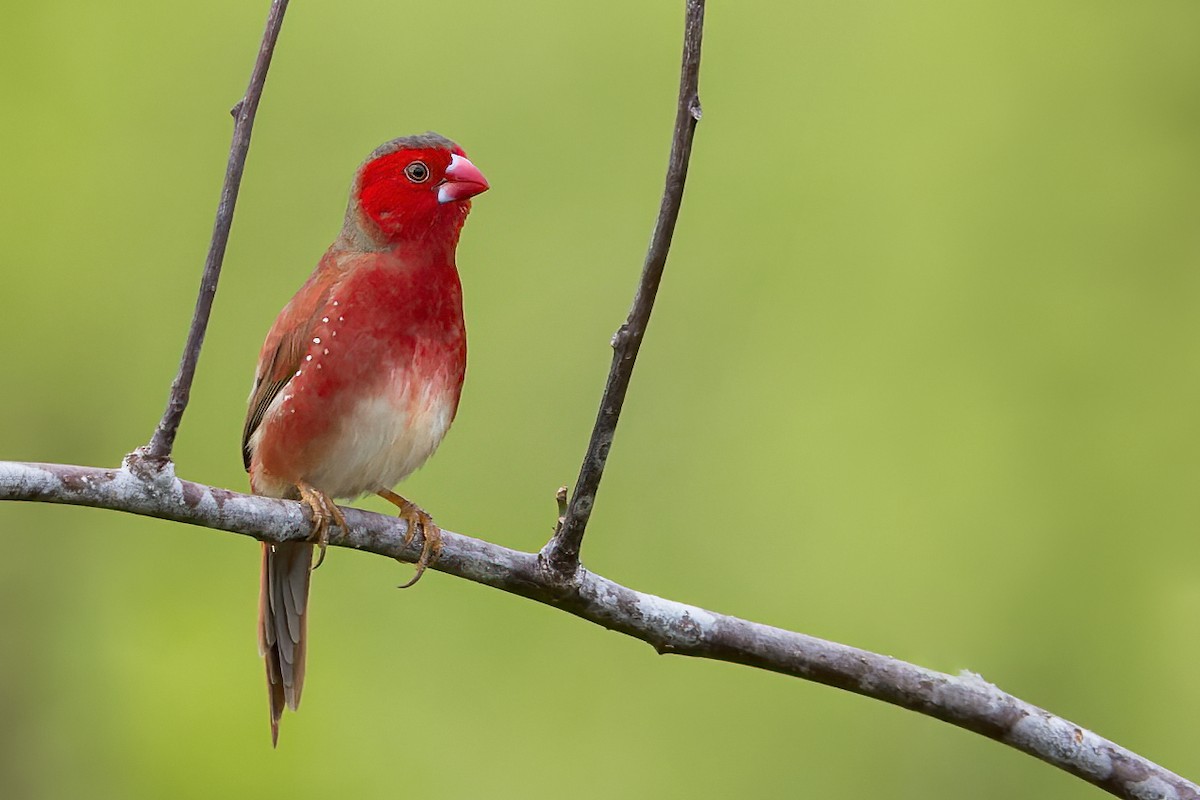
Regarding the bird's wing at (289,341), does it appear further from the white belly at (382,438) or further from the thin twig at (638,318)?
the thin twig at (638,318)

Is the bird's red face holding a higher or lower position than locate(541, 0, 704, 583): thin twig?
higher

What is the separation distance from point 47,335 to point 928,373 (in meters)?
3.78

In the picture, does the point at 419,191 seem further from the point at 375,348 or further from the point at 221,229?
the point at 221,229

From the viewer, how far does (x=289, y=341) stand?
3.15 meters

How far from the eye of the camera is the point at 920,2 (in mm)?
6438

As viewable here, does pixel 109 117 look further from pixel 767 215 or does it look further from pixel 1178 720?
pixel 1178 720

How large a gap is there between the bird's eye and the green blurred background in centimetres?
226

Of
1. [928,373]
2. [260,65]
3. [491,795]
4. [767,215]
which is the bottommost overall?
[491,795]

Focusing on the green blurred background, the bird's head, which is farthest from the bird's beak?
the green blurred background

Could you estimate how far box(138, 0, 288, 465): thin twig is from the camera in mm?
2104

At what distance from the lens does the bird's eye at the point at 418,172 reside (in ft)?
10.5

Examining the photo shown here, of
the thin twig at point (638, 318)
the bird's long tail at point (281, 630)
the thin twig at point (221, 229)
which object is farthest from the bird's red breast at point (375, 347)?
the thin twig at point (221, 229)

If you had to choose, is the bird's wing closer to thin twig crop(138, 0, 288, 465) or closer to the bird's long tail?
the bird's long tail

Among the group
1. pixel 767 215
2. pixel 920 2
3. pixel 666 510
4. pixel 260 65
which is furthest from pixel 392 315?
pixel 920 2
